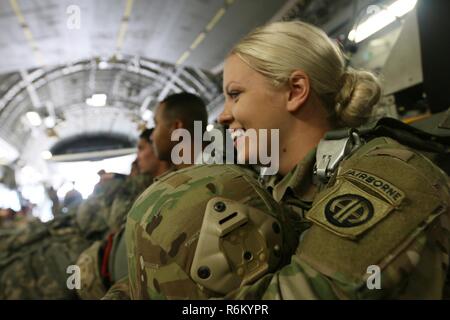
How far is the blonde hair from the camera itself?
4.19ft

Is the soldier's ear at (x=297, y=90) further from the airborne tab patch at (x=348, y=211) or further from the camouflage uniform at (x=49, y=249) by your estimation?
the camouflage uniform at (x=49, y=249)

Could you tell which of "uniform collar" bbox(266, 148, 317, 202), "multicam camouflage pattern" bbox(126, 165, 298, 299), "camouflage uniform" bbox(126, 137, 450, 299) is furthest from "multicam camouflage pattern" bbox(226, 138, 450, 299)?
"uniform collar" bbox(266, 148, 317, 202)

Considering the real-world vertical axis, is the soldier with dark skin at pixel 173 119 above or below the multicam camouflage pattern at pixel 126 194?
above

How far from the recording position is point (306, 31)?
4.40ft

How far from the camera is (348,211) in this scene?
2.52ft

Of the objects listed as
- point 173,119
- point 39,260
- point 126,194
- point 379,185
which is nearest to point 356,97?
point 379,185

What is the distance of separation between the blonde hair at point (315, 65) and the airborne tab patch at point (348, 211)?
56 cm

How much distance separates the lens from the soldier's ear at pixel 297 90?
50.2 inches

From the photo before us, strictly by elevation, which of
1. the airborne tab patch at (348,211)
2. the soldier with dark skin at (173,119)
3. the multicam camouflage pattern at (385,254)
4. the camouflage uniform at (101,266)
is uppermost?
the soldier with dark skin at (173,119)

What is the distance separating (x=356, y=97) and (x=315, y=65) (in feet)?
0.59

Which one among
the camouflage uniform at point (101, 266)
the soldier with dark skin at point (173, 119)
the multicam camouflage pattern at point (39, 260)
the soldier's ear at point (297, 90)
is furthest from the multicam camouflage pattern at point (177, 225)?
the multicam camouflage pattern at point (39, 260)

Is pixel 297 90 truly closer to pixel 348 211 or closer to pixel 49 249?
pixel 348 211

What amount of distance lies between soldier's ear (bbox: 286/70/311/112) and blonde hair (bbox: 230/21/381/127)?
2cm

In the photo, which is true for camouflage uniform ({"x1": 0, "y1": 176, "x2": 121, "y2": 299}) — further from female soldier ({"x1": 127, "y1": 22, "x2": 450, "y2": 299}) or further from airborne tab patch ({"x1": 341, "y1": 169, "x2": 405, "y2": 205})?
airborne tab patch ({"x1": 341, "y1": 169, "x2": 405, "y2": 205})
